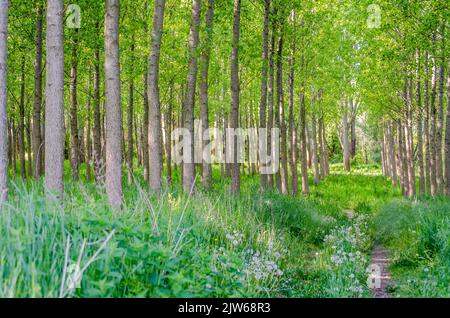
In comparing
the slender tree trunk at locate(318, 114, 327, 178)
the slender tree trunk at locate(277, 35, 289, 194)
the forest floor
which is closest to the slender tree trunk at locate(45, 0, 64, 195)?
the forest floor

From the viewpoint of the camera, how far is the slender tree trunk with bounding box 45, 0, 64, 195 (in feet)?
26.2

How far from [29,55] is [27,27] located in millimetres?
4120

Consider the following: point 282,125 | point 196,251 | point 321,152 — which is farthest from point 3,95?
point 321,152

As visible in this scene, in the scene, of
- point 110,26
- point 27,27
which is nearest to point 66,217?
point 110,26

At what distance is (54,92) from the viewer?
8.01 metres

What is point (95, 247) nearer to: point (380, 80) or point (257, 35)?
point (257, 35)

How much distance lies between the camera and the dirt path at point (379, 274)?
742 cm

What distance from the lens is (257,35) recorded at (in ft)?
59.7

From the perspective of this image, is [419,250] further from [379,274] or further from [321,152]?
[321,152]

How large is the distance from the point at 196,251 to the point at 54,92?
12.2 feet

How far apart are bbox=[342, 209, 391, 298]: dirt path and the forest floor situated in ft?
0.11

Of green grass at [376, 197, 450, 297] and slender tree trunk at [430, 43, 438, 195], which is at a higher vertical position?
slender tree trunk at [430, 43, 438, 195]

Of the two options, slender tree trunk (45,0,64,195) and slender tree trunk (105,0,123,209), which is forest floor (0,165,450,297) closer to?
slender tree trunk (45,0,64,195)

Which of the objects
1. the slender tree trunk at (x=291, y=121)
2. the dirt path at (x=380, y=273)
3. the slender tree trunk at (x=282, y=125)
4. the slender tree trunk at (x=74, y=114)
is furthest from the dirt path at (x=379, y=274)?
the slender tree trunk at (x=291, y=121)
